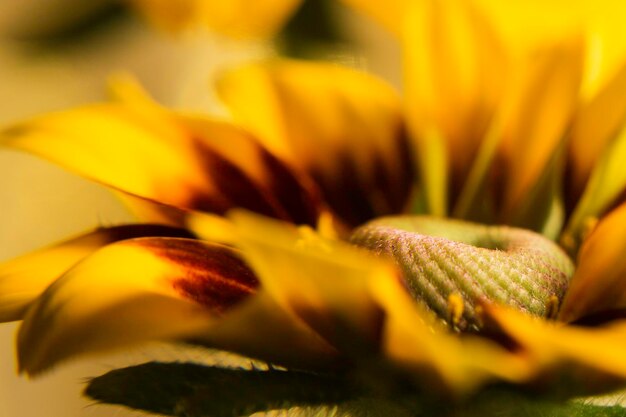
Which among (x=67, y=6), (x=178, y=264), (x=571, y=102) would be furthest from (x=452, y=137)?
(x=67, y=6)

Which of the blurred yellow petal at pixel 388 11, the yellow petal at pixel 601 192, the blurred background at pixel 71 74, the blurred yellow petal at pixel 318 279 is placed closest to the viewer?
the blurred yellow petal at pixel 318 279

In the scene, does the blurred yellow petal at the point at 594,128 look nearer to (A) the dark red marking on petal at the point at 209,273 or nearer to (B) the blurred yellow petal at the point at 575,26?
(B) the blurred yellow petal at the point at 575,26

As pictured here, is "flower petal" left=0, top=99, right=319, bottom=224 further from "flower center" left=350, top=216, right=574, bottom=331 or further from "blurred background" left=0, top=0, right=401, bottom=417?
"blurred background" left=0, top=0, right=401, bottom=417

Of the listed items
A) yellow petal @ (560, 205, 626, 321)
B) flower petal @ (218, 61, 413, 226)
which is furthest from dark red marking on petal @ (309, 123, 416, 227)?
yellow petal @ (560, 205, 626, 321)

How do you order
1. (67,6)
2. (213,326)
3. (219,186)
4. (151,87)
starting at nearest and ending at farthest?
(213,326)
(219,186)
(67,6)
(151,87)

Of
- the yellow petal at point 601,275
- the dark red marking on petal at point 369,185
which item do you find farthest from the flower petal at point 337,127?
the yellow petal at point 601,275

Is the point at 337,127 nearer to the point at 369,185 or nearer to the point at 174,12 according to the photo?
the point at 369,185

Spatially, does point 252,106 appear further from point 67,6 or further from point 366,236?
point 67,6
